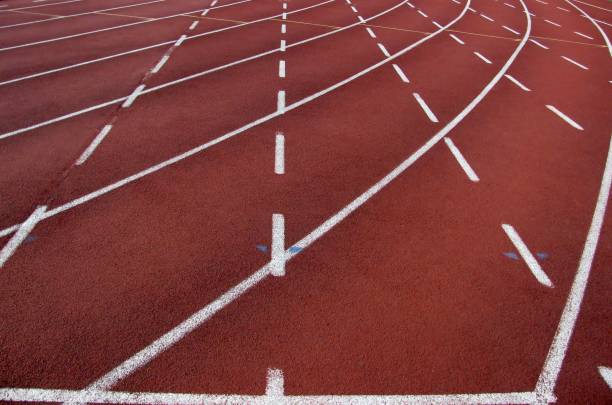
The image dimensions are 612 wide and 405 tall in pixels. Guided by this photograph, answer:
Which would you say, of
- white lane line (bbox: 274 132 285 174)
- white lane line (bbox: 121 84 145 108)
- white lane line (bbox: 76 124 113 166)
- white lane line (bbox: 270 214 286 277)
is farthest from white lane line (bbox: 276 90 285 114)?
white lane line (bbox: 270 214 286 277)

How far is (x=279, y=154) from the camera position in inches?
275

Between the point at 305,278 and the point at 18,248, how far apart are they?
3.17m

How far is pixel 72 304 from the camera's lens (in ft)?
13.6

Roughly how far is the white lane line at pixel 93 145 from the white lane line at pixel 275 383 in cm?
459

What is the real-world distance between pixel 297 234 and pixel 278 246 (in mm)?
323

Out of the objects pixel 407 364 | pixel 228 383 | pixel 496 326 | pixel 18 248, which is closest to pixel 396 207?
pixel 496 326

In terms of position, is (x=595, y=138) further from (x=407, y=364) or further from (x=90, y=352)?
(x=90, y=352)

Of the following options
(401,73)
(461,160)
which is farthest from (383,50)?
(461,160)

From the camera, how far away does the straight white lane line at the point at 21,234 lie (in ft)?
15.4

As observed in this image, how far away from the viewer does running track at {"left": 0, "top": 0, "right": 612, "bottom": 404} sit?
12.1ft

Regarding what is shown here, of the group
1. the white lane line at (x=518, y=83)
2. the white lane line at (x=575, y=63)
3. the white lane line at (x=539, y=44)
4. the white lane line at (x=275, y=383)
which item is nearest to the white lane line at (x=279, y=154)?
the white lane line at (x=275, y=383)

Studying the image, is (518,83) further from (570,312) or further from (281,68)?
(570,312)

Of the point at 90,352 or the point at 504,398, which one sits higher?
the point at 90,352

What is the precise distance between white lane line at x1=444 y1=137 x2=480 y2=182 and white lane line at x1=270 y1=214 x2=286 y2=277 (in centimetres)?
314
